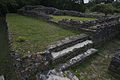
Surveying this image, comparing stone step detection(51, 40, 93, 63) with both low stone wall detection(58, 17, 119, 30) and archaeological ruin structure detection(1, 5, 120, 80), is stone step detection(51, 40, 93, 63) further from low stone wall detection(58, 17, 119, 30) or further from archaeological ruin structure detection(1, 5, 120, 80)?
low stone wall detection(58, 17, 119, 30)

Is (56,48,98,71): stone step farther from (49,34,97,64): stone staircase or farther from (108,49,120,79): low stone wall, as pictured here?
(108,49,120,79): low stone wall

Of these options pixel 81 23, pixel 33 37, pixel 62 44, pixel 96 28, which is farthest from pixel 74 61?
pixel 81 23

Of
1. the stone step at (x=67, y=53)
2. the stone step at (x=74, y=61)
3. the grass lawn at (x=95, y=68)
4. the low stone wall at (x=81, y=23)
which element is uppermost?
the low stone wall at (x=81, y=23)

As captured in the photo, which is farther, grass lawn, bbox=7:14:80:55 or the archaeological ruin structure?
grass lawn, bbox=7:14:80:55

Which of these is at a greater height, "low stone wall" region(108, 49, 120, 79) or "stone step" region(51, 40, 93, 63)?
"stone step" region(51, 40, 93, 63)

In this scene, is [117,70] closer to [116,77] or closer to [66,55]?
[116,77]

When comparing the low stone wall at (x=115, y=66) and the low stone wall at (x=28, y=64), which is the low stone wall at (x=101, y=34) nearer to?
the low stone wall at (x=115, y=66)

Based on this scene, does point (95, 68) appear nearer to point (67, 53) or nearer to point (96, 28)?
point (67, 53)

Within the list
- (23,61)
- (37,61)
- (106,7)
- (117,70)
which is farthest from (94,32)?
(106,7)

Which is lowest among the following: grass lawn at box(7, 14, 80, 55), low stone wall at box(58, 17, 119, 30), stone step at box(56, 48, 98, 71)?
stone step at box(56, 48, 98, 71)

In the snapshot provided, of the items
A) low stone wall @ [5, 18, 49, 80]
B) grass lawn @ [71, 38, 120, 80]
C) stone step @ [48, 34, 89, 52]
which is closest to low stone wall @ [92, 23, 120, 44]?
stone step @ [48, 34, 89, 52]

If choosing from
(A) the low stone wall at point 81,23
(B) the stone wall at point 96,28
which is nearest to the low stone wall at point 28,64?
(B) the stone wall at point 96,28

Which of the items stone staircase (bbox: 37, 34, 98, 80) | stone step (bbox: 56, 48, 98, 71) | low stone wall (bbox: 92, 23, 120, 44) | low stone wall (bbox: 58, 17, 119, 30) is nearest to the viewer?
stone staircase (bbox: 37, 34, 98, 80)

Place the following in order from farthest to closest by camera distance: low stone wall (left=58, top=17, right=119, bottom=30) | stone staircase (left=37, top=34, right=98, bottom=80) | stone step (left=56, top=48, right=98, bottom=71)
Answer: low stone wall (left=58, top=17, right=119, bottom=30)
stone step (left=56, top=48, right=98, bottom=71)
stone staircase (left=37, top=34, right=98, bottom=80)
